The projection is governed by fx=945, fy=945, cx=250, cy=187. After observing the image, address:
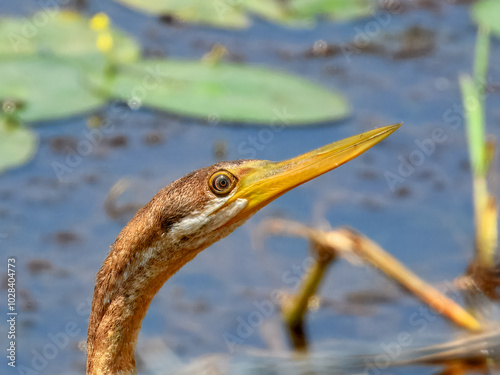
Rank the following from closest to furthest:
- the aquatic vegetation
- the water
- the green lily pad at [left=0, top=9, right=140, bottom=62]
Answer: the water, the aquatic vegetation, the green lily pad at [left=0, top=9, right=140, bottom=62]

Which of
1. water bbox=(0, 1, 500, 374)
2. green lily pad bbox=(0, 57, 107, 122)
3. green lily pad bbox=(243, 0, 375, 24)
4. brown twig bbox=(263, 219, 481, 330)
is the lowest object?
brown twig bbox=(263, 219, 481, 330)

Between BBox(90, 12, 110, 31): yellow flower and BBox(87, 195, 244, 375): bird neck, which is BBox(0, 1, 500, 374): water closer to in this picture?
BBox(90, 12, 110, 31): yellow flower

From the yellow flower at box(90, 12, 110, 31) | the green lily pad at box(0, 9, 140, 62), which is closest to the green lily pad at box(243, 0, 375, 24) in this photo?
the green lily pad at box(0, 9, 140, 62)

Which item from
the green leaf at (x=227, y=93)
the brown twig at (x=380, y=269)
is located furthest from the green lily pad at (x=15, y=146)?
the brown twig at (x=380, y=269)

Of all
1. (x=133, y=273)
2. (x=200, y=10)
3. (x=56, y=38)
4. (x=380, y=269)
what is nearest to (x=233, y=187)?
(x=133, y=273)

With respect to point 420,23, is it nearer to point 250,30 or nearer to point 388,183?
point 250,30

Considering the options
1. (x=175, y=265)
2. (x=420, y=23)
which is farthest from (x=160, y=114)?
(x=175, y=265)

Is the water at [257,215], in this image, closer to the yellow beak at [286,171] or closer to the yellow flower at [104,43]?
the yellow flower at [104,43]
